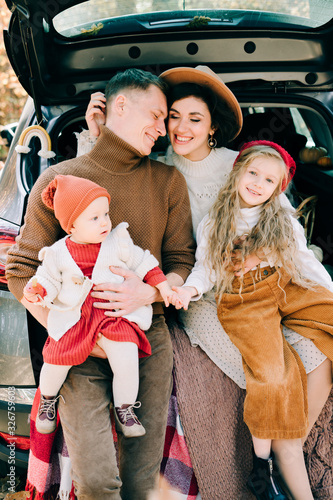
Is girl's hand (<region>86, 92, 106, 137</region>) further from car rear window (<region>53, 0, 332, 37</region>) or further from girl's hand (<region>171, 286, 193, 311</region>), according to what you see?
girl's hand (<region>171, 286, 193, 311</region>)

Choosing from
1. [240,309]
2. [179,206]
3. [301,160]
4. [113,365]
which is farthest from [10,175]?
[301,160]

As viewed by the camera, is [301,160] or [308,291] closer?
[308,291]

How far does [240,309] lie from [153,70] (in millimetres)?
1182

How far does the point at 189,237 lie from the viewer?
203 centimetres

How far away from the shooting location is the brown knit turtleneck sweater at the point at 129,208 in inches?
68.9

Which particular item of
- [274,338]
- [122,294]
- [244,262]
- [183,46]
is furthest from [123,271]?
[183,46]

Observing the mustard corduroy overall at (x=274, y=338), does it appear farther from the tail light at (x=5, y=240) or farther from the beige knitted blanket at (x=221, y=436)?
the tail light at (x=5, y=240)

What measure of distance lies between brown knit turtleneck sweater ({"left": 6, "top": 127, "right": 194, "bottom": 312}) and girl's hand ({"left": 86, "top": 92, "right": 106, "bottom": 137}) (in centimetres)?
13

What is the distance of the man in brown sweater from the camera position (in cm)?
156

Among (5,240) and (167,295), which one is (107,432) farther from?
(5,240)

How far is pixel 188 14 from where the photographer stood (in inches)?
86.6

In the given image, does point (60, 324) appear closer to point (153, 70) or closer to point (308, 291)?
point (308, 291)

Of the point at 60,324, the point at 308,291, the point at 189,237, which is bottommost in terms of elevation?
the point at 60,324

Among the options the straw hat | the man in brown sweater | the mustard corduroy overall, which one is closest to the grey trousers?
the man in brown sweater
